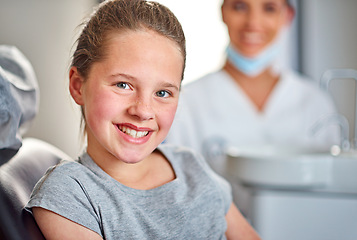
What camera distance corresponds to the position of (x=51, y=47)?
1934 millimetres

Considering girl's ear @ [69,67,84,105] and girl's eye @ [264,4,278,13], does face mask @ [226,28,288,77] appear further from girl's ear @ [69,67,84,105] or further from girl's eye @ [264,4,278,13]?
girl's ear @ [69,67,84,105]

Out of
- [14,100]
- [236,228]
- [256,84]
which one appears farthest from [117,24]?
[256,84]

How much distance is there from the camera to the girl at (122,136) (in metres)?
0.75

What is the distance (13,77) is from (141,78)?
14.1 inches

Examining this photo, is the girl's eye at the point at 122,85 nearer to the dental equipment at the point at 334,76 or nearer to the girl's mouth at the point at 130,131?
the girl's mouth at the point at 130,131

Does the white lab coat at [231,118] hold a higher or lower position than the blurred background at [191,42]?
lower

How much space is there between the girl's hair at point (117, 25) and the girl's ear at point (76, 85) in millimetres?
12

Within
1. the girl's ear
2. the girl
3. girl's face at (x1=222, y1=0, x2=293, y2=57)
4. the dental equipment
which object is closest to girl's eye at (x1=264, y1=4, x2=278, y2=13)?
girl's face at (x1=222, y1=0, x2=293, y2=57)

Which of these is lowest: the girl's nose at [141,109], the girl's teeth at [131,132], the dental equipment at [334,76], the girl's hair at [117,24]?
the dental equipment at [334,76]

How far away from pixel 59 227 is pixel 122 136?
199 millimetres

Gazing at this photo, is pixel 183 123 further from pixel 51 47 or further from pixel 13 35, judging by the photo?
pixel 13 35

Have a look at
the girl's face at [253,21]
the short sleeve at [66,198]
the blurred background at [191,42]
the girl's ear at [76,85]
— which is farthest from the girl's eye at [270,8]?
the short sleeve at [66,198]

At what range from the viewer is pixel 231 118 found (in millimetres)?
2098

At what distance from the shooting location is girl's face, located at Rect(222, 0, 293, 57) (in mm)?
2102
